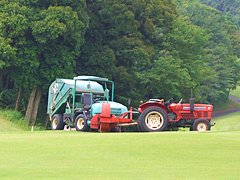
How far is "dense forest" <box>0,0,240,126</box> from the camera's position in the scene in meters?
28.9

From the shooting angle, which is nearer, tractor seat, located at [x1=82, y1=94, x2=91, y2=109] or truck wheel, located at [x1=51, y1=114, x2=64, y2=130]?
tractor seat, located at [x1=82, y1=94, x2=91, y2=109]

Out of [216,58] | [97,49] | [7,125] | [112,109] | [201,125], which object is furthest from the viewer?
[216,58]

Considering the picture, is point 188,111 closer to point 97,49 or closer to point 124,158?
point 124,158

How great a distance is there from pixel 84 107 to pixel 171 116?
4600 millimetres

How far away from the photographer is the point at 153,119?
1730cm

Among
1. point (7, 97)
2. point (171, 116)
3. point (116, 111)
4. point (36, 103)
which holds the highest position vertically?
point (7, 97)

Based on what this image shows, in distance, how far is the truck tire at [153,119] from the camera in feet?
56.0

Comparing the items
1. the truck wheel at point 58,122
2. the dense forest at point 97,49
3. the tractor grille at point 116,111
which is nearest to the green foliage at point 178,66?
the dense forest at point 97,49

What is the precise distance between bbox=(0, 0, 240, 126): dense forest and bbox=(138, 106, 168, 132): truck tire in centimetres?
1315

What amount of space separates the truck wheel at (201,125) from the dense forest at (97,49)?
1378 cm

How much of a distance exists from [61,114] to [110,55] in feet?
39.8

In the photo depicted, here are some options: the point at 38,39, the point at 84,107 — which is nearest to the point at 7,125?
the point at 38,39

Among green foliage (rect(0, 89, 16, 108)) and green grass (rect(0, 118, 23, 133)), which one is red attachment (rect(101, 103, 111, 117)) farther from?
green foliage (rect(0, 89, 16, 108))

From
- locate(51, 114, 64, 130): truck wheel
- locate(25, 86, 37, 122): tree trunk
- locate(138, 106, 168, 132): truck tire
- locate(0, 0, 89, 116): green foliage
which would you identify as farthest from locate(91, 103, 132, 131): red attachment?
locate(25, 86, 37, 122): tree trunk
